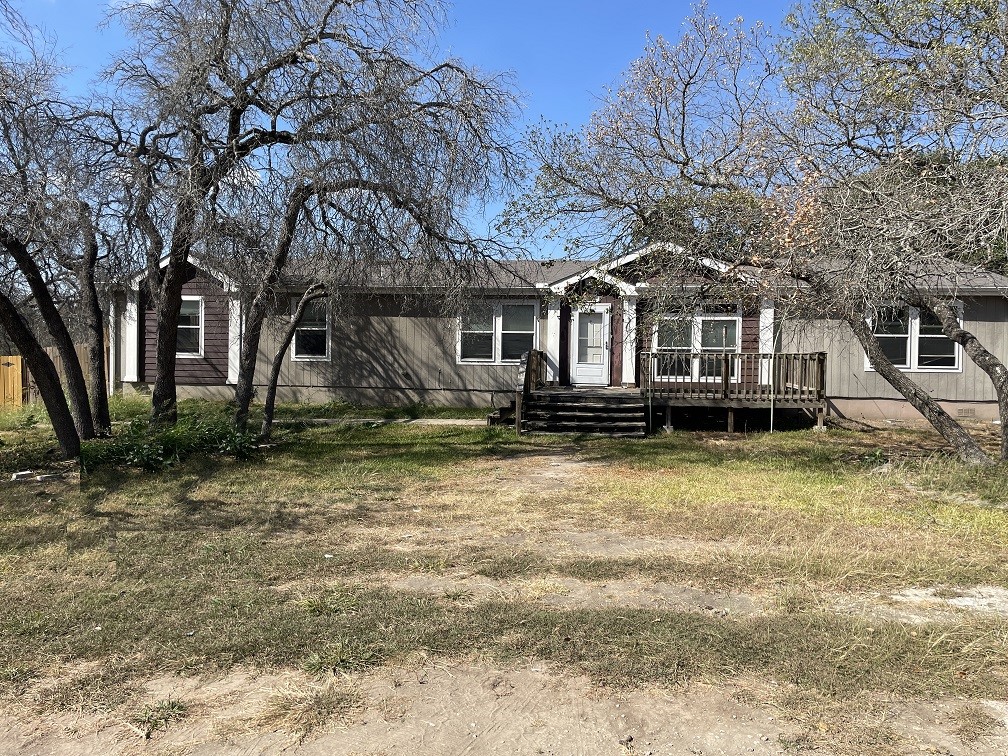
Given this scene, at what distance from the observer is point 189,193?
860cm

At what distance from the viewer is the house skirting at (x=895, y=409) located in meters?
14.8

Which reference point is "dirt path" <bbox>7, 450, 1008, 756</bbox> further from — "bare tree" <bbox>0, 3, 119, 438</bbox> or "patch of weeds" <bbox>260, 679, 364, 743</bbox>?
"bare tree" <bbox>0, 3, 119, 438</bbox>

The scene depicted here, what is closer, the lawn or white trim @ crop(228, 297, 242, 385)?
the lawn

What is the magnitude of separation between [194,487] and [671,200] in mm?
6846

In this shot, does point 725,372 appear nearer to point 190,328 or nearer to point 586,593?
point 586,593

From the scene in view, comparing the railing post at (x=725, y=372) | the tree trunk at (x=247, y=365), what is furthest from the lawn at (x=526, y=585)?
the railing post at (x=725, y=372)

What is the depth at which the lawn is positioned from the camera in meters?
3.41

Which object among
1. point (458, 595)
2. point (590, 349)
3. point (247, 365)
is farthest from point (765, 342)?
point (458, 595)

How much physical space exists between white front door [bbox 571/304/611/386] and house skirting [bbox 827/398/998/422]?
4.67 m

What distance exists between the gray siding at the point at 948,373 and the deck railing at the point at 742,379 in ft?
3.51

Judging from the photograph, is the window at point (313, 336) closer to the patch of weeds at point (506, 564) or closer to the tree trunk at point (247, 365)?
the tree trunk at point (247, 365)

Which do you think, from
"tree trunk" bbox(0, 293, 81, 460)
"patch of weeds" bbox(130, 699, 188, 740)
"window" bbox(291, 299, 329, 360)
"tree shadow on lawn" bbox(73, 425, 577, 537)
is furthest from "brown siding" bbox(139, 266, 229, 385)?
"patch of weeds" bbox(130, 699, 188, 740)

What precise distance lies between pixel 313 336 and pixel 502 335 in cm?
427

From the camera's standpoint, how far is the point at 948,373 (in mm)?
14789
